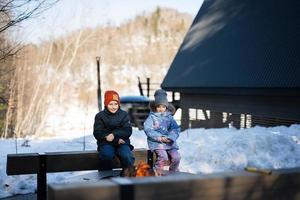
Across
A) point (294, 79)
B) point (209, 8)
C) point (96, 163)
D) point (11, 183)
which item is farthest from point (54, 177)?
point (209, 8)

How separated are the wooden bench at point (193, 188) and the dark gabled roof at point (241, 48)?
1099 centimetres

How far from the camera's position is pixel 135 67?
351 feet

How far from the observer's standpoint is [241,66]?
61.2 ft

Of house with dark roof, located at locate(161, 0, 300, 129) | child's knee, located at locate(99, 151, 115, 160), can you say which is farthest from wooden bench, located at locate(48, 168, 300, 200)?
house with dark roof, located at locate(161, 0, 300, 129)

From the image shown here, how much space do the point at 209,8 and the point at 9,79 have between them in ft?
38.4

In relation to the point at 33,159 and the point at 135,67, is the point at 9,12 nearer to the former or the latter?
the point at 33,159

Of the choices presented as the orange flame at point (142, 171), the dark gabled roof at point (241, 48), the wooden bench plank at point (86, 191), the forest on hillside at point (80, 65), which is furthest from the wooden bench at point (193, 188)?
the dark gabled roof at point (241, 48)

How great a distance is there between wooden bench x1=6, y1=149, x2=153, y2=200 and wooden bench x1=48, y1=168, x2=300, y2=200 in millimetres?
2931

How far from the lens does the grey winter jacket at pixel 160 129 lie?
7.59 m

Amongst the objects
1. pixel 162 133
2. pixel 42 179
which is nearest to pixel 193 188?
pixel 42 179

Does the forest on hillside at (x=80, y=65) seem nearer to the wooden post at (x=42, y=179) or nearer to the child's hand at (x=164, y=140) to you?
the wooden post at (x=42, y=179)

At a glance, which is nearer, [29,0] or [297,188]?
[297,188]

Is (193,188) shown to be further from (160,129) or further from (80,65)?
(80,65)

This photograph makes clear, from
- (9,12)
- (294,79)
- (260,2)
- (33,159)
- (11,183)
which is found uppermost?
(260,2)
